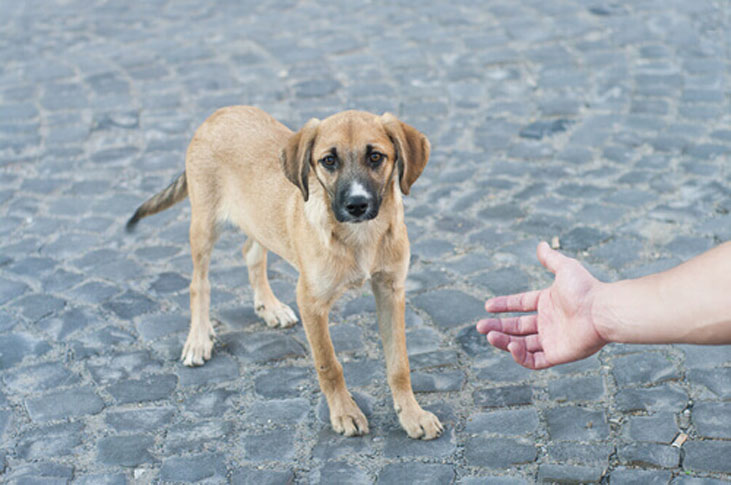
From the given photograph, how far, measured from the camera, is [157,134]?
27.8 feet

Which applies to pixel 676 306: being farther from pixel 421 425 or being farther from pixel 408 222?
pixel 408 222

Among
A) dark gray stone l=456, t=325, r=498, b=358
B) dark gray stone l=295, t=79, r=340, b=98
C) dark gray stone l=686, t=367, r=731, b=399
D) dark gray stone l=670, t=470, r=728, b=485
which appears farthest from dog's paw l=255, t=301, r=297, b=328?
dark gray stone l=295, t=79, r=340, b=98

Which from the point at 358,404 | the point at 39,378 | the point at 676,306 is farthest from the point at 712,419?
the point at 39,378

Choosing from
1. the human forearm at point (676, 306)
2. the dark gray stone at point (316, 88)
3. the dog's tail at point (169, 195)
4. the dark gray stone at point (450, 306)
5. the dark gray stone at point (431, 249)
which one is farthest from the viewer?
the dark gray stone at point (316, 88)

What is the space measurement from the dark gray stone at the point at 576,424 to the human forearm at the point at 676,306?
4.43 ft

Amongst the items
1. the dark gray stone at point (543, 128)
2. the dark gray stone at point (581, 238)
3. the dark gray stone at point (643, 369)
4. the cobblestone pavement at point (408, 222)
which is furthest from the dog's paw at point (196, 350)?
the dark gray stone at point (543, 128)

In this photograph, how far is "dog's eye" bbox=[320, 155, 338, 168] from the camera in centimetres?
430

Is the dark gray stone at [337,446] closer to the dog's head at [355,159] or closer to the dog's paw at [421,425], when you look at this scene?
the dog's paw at [421,425]

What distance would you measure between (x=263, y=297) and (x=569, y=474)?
247cm

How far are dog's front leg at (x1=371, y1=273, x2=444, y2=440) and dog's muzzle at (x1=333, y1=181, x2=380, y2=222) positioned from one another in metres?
0.51

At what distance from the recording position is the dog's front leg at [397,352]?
462 cm

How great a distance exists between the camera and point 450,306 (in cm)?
574

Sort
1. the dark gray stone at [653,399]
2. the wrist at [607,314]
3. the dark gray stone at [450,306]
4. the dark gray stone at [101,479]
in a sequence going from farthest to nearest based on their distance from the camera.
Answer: the dark gray stone at [450,306] < the dark gray stone at [653,399] < the dark gray stone at [101,479] < the wrist at [607,314]

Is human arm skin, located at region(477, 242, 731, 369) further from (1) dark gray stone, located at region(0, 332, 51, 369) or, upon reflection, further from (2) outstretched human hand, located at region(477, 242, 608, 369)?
(1) dark gray stone, located at region(0, 332, 51, 369)
